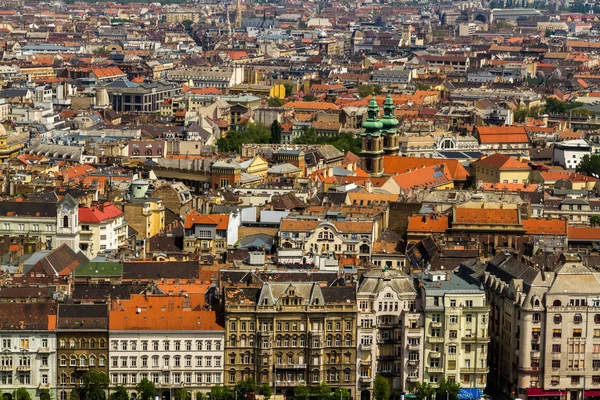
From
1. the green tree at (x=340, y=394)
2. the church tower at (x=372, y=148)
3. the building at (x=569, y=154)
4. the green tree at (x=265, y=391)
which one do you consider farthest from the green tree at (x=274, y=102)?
the green tree at (x=340, y=394)

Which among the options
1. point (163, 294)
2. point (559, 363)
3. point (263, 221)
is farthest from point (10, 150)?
point (559, 363)

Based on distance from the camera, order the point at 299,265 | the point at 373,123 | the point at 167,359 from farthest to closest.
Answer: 1. the point at 373,123
2. the point at 299,265
3. the point at 167,359

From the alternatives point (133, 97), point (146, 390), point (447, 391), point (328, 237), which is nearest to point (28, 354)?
point (146, 390)

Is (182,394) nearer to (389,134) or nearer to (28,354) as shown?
(28,354)

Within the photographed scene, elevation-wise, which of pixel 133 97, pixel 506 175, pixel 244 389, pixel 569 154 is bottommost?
pixel 133 97

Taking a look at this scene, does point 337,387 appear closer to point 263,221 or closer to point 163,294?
point 163,294

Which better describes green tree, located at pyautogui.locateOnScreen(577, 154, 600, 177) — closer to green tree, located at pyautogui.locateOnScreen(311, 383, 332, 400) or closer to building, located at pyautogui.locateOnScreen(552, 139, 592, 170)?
building, located at pyautogui.locateOnScreen(552, 139, 592, 170)
